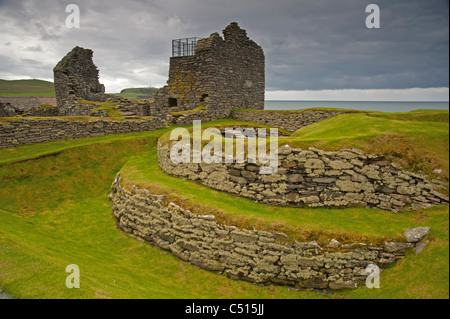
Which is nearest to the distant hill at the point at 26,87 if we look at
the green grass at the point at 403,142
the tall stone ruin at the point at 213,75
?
the tall stone ruin at the point at 213,75

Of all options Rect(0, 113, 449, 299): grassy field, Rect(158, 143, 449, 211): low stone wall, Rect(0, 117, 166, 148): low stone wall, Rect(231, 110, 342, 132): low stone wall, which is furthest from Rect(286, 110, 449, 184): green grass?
Rect(0, 117, 166, 148): low stone wall

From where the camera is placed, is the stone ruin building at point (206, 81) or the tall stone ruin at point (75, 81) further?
the tall stone ruin at point (75, 81)

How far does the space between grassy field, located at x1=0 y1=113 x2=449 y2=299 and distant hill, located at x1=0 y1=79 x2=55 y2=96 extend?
10635 cm

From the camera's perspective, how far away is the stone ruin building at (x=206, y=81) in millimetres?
23594

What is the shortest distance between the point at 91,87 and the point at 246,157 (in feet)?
95.8

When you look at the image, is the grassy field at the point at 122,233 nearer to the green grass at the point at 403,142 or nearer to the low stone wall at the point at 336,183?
the green grass at the point at 403,142

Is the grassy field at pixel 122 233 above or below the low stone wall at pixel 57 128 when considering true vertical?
below

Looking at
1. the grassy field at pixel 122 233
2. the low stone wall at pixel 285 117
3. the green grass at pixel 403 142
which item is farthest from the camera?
the low stone wall at pixel 285 117

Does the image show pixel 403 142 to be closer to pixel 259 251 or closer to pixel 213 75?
pixel 259 251

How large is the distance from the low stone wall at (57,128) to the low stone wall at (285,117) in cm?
853

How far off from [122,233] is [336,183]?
806 cm

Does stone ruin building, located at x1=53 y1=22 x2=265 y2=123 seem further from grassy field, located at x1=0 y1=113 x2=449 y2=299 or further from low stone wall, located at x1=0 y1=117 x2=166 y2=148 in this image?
grassy field, located at x1=0 y1=113 x2=449 y2=299

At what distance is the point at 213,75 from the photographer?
23.5 m

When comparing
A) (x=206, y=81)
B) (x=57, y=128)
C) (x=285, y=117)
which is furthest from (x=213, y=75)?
(x=57, y=128)
